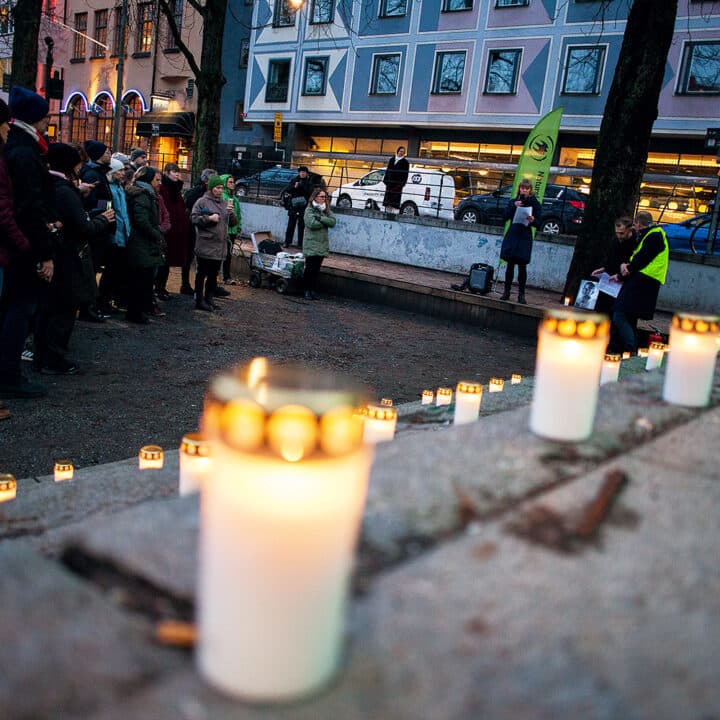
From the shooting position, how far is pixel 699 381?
2967mm

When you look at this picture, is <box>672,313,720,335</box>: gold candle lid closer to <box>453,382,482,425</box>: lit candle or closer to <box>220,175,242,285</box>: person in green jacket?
<box>453,382,482,425</box>: lit candle

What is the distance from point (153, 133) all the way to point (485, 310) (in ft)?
91.5

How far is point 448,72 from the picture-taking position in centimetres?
2989

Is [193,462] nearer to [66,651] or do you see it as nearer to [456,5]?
[66,651]

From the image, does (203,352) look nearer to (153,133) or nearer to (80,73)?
(153,133)

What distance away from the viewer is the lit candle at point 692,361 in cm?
296

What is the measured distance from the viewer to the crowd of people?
5.60m

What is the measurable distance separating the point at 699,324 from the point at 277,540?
238 cm

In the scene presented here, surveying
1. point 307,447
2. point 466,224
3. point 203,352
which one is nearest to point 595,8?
point 466,224

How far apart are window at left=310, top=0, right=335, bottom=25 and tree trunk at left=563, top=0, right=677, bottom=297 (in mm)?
24121

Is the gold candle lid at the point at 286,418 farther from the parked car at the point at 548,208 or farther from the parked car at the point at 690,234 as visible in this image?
the parked car at the point at 548,208

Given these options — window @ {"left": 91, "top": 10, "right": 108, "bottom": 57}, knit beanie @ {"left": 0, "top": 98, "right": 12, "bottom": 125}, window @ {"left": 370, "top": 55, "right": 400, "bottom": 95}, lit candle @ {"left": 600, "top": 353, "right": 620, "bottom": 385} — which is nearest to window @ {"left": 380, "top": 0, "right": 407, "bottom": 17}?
window @ {"left": 370, "top": 55, "right": 400, "bottom": 95}

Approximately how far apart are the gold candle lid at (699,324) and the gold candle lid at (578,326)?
2.26 feet

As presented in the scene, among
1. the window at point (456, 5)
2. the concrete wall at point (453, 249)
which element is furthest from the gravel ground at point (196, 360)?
the window at point (456, 5)
